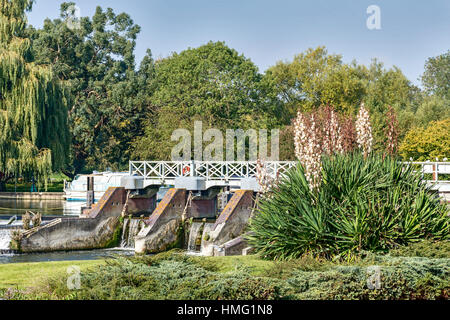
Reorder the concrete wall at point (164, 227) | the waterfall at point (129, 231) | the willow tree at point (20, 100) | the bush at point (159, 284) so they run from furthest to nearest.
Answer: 1. the willow tree at point (20, 100)
2. the waterfall at point (129, 231)
3. the concrete wall at point (164, 227)
4. the bush at point (159, 284)

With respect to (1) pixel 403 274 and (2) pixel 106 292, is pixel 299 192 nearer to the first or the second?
(1) pixel 403 274

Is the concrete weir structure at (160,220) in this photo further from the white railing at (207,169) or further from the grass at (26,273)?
the grass at (26,273)

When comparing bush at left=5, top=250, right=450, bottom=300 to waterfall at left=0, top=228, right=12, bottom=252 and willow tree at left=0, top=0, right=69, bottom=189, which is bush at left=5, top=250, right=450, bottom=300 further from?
willow tree at left=0, top=0, right=69, bottom=189

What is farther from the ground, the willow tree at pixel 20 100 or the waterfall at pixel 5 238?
the willow tree at pixel 20 100

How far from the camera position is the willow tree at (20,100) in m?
40.8

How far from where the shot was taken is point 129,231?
3266 centimetres

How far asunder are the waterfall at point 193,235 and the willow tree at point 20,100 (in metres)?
14.5

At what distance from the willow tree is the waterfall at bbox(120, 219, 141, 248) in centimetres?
1097

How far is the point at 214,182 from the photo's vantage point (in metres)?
34.6

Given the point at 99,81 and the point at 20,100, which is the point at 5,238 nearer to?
the point at 20,100

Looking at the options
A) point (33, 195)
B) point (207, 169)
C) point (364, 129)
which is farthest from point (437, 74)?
point (364, 129)

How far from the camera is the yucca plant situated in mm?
15516

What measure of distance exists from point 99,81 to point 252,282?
5682 centimetres

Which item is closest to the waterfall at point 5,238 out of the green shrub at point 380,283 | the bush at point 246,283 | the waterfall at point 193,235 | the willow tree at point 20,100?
the waterfall at point 193,235
